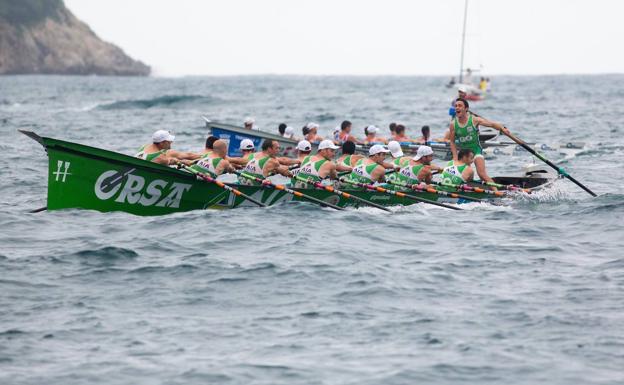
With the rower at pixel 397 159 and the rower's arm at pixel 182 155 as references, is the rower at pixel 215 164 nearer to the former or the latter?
the rower's arm at pixel 182 155

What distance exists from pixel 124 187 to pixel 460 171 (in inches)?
268

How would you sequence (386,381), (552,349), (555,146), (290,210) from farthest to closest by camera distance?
1. (555,146)
2. (290,210)
3. (552,349)
4. (386,381)

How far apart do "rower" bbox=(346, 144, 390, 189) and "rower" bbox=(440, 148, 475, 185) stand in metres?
1.33

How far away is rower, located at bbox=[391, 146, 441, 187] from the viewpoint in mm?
19562

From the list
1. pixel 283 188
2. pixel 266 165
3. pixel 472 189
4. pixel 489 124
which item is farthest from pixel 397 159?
pixel 283 188

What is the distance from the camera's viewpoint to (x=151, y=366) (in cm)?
968

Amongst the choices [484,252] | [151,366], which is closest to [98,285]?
[151,366]

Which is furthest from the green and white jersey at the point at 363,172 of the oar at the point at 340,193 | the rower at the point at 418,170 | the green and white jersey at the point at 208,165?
the green and white jersey at the point at 208,165

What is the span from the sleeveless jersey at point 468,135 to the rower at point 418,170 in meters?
1.03

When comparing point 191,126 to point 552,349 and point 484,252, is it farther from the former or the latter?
point 552,349

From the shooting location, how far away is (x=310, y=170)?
61.6 ft

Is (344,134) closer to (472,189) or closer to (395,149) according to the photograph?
(395,149)

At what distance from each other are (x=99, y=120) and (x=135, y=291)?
1565 inches

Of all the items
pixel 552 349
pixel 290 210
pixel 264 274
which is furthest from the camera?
pixel 290 210
